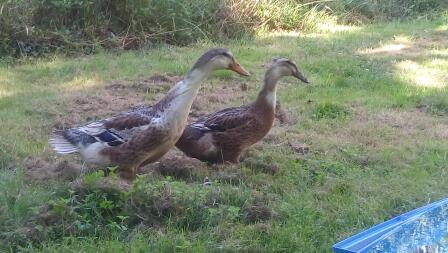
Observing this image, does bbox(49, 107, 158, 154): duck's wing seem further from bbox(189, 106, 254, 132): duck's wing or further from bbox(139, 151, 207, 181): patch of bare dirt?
bbox(189, 106, 254, 132): duck's wing

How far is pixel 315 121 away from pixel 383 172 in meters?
1.67

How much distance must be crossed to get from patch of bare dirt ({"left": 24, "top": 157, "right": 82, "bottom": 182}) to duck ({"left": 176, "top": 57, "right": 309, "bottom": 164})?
93cm

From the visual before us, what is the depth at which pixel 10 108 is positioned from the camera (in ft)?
24.7

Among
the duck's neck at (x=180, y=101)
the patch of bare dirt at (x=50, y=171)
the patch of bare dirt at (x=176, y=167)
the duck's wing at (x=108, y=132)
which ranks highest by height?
the duck's neck at (x=180, y=101)

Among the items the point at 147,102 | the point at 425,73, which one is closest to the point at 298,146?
the point at 147,102

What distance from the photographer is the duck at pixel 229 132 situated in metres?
5.92

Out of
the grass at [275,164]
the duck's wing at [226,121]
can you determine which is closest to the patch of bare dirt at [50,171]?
the grass at [275,164]

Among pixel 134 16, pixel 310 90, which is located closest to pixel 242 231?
pixel 310 90

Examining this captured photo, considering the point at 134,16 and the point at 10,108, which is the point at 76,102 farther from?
the point at 134,16

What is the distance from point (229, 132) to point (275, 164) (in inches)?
18.1

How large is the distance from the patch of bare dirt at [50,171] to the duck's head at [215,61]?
120cm

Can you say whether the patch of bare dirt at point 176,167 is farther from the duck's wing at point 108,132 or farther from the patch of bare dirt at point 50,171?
the patch of bare dirt at point 50,171

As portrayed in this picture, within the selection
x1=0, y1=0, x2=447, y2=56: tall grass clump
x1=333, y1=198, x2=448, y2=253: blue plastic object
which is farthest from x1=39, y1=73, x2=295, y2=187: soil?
x1=0, y1=0, x2=447, y2=56: tall grass clump

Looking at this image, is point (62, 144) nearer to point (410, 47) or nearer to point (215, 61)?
point (215, 61)
